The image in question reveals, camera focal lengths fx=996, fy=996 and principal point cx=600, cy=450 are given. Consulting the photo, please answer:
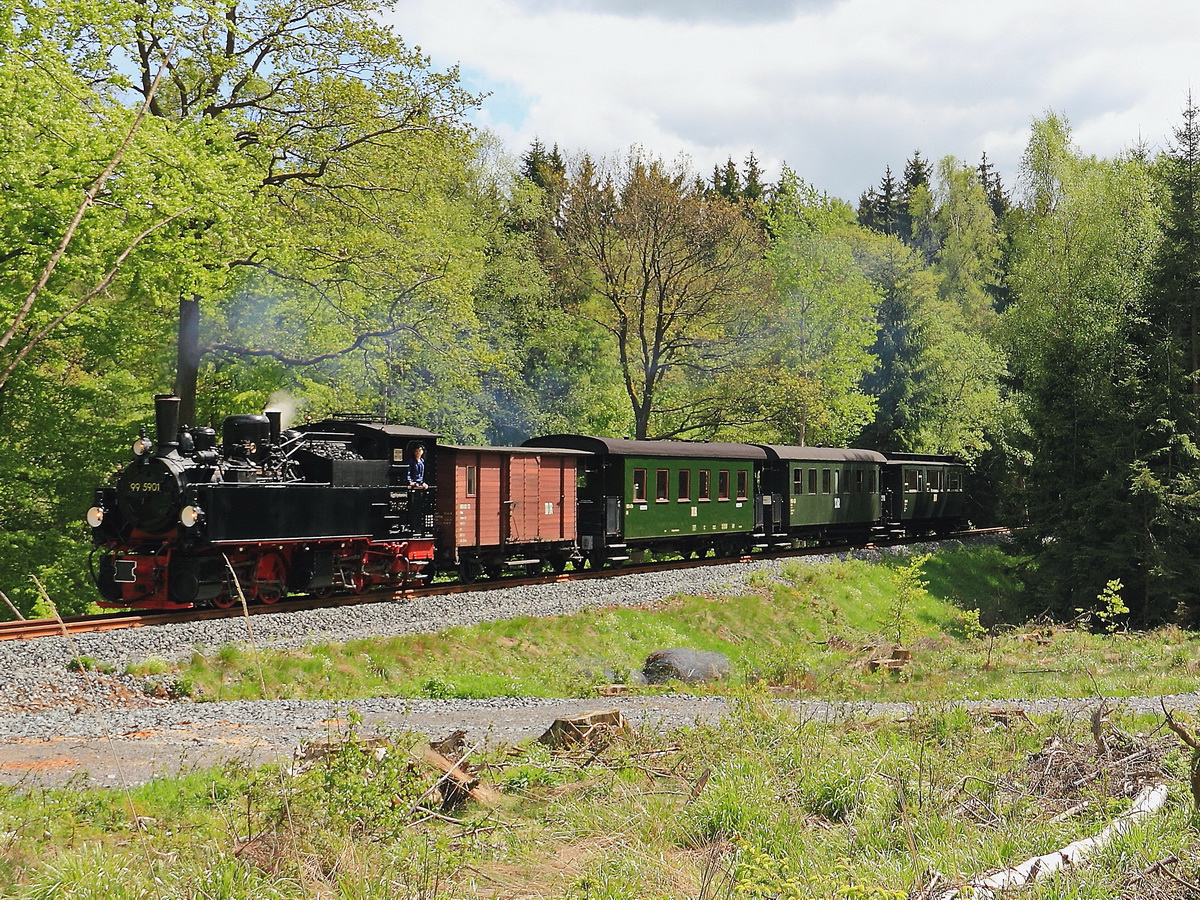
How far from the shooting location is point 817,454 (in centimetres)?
2898

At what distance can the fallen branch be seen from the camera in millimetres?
4848

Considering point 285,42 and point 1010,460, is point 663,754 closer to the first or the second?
point 285,42

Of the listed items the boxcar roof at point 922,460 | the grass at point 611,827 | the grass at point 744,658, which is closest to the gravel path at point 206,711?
the grass at point 744,658

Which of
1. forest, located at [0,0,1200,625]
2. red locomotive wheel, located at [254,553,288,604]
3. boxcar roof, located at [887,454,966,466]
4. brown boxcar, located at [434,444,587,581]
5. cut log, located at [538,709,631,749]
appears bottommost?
cut log, located at [538,709,631,749]

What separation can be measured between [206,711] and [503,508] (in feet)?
30.5

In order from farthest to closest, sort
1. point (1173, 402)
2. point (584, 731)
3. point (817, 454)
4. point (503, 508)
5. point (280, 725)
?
1. point (817, 454)
2. point (1173, 402)
3. point (503, 508)
4. point (280, 725)
5. point (584, 731)

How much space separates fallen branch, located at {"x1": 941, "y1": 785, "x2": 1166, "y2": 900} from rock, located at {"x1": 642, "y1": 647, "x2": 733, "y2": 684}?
892 centimetres

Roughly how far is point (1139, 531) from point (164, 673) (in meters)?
22.6

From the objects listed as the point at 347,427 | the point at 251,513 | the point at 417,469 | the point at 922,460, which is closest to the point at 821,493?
the point at 922,460

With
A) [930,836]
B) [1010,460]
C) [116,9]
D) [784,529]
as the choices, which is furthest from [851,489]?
[930,836]

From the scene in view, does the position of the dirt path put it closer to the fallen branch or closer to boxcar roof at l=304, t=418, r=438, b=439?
the fallen branch

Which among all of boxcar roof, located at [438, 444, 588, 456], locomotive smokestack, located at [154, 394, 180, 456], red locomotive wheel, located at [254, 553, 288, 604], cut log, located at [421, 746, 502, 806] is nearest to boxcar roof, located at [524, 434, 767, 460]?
boxcar roof, located at [438, 444, 588, 456]

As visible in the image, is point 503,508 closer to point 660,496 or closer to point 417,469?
point 417,469

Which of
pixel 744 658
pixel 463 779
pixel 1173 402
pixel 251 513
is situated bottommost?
pixel 744 658
